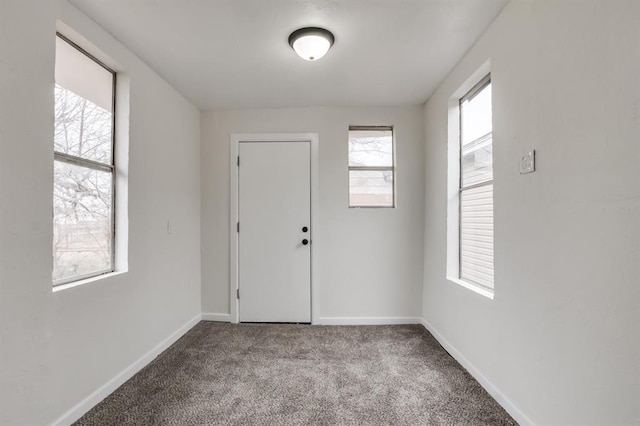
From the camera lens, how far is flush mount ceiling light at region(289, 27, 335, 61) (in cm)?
210

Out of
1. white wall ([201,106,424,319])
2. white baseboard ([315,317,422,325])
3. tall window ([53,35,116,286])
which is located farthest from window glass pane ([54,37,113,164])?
white baseboard ([315,317,422,325])

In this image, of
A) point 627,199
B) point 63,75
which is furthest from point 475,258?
point 63,75

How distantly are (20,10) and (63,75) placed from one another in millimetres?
407

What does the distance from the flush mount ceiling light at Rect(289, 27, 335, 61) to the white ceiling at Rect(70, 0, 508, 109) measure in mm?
43

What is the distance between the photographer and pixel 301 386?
87.7 inches

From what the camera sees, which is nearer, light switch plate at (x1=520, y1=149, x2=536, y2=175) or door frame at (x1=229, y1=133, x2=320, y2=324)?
light switch plate at (x1=520, y1=149, x2=536, y2=175)

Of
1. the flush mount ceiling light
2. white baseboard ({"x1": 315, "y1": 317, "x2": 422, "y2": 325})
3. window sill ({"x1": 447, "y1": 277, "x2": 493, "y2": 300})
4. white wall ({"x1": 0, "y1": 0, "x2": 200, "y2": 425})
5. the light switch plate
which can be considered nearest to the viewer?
white wall ({"x1": 0, "y1": 0, "x2": 200, "y2": 425})

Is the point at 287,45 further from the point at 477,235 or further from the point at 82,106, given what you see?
the point at 477,235

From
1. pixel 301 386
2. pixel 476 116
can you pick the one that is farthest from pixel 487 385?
pixel 476 116

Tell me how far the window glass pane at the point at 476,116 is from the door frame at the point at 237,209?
1.49 metres

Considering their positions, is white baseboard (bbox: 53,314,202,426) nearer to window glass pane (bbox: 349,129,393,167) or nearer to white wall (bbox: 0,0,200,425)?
white wall (bbox: 0,0,200,425)

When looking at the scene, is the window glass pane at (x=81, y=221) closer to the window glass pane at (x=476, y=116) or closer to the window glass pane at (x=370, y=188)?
the window glass pane at (x=370, y=188)

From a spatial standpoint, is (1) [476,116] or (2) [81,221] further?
(1) [476,116]

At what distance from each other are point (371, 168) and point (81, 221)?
104 inches
